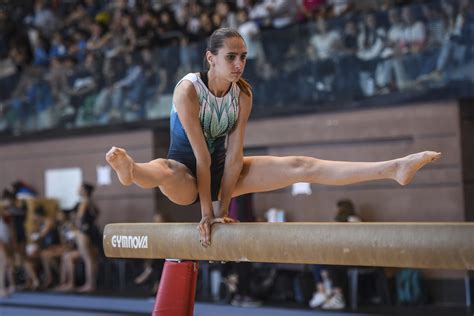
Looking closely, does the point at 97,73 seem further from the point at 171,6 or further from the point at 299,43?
the point at 299,43

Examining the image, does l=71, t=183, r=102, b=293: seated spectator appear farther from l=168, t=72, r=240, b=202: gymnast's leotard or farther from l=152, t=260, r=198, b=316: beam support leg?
l=168, t=72, r=240, b=202: gymnast's leotard

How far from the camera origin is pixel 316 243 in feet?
14.6

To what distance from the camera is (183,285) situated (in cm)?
538

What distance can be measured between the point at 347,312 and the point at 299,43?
365cm

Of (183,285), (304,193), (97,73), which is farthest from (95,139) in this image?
(183,285)

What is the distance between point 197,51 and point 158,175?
714 cm

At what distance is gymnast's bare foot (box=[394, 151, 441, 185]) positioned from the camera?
4.47 metres

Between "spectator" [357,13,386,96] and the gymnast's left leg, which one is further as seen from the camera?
"spectator" [357,13,386,96]

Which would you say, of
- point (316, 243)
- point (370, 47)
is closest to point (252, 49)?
point (370, 47)

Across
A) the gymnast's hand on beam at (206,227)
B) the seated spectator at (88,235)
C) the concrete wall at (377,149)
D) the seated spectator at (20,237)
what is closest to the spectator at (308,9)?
the concrete wall at (377,149)

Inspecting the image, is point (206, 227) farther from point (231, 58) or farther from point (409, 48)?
point (409, 48)

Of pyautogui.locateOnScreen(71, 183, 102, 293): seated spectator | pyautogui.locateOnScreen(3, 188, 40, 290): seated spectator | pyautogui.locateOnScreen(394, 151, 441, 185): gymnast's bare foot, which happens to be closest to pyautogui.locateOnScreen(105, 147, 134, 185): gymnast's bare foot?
pyautogui.locateOnScreen(394, 151, 441, 185): gymnast's bare foot

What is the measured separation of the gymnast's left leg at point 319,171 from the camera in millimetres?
4578

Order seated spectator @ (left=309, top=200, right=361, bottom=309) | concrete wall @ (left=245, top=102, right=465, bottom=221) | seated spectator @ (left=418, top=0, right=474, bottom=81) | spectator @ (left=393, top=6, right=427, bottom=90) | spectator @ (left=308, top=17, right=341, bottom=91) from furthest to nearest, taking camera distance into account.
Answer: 1. spectator @ (left=308, top=17, right=341, bottom=91)
2. concrete wall @ (left=245, top=102, right=465, bottom=221)
3. seated spectator @ (left=309, top=200, right=361, bottom=309)
4. spectator @ (left=393, top=6, right=427, bottom=90)
5. seated spectator @ (left=418, top=0, right=474, bottom=81)
